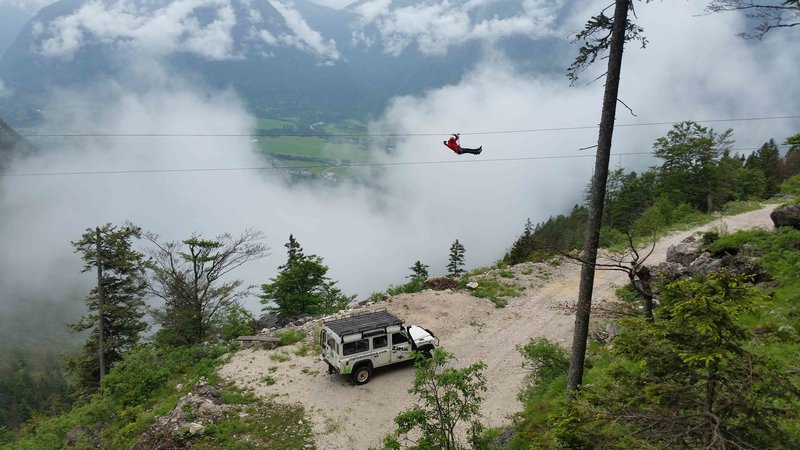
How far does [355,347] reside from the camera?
16312mm

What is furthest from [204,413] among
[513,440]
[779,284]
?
[779,284]

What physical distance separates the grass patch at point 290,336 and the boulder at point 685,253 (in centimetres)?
Answer: 1712

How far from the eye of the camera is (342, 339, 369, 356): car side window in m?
16.1

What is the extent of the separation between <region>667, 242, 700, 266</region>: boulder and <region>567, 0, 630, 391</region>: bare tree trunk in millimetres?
11677

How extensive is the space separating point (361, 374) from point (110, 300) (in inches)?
866

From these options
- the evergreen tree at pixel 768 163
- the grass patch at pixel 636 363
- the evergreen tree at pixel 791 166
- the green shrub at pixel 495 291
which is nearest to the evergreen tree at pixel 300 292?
the green shrub at pixel 495 291

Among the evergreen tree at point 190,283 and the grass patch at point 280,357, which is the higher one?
the evergreen tree at point 190,283

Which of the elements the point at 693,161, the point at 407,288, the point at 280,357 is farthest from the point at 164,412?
the point at 693,161

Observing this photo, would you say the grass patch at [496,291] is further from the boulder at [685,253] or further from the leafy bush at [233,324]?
the leafy bush at [233,324]

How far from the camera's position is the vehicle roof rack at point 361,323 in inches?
641

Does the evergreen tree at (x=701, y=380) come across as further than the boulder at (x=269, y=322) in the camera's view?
No

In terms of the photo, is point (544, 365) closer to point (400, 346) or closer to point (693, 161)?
point (400, 346)

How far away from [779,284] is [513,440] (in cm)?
968

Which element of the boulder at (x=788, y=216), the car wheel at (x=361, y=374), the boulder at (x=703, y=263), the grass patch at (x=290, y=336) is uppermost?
the boulder at (x=788, y=216)
